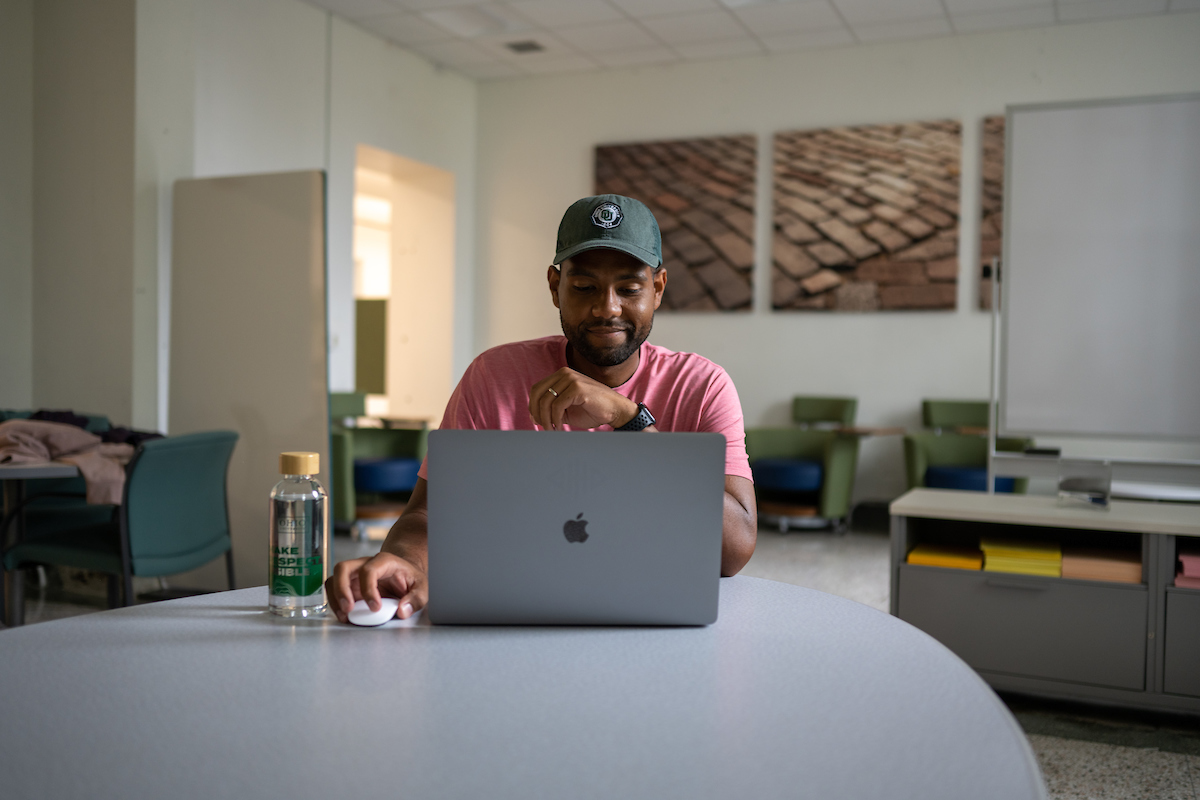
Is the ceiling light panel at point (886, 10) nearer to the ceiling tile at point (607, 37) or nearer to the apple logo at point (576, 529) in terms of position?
the ceiling tile at point (607, 37)

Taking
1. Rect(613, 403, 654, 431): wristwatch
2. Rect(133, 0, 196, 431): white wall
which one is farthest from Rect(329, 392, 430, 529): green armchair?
Rect(613, 403, 654, 431): wristwatch

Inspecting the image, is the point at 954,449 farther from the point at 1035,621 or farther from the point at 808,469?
the point at 1035,621

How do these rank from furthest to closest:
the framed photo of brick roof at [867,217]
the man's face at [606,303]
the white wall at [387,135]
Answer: the framed photo of brick roof at [867,217], the white wall at [387,135], the man's face at [606,303]

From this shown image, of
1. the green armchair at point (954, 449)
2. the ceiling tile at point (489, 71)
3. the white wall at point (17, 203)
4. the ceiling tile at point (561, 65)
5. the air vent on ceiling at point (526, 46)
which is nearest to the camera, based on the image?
the white wall at point (17, 203)

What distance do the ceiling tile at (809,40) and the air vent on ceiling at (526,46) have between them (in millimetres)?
1635

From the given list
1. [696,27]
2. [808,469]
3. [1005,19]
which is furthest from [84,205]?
[1005,19]

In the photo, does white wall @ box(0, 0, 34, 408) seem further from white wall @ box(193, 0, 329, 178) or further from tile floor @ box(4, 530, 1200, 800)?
tile floor @ box(4, 530, 1200, 800)

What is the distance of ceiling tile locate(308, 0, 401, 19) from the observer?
6.00 metres

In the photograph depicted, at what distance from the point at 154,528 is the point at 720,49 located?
5392 millimetres

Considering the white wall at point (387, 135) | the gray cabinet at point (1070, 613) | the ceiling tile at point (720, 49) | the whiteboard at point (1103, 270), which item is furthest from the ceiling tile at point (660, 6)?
the gray cabinet at point (1070, 613)

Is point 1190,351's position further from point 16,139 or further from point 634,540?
point 16,139

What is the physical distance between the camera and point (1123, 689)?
2.65m

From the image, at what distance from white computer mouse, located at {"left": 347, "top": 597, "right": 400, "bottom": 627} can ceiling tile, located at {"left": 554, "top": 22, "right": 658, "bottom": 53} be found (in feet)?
19.7

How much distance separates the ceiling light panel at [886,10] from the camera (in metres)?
5.89
